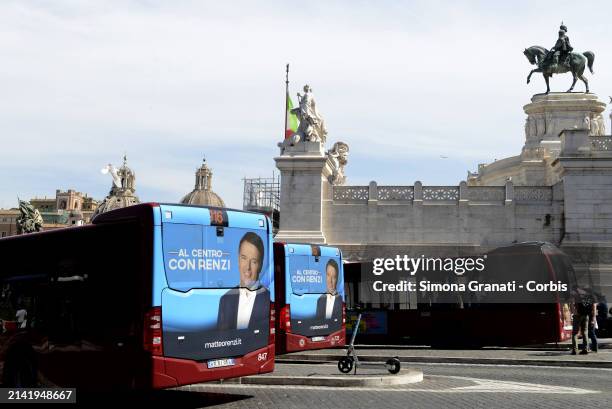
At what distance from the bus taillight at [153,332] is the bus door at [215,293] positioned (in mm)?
81

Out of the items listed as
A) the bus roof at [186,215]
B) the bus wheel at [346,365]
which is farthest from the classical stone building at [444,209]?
the bus roof at [186,215]

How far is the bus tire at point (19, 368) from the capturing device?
1077 centimetres

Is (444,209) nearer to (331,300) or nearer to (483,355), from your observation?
(483,355)

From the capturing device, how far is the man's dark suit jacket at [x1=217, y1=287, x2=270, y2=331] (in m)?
10.3

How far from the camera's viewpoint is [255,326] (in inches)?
425

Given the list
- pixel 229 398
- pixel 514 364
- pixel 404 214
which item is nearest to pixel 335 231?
pixel 404 214

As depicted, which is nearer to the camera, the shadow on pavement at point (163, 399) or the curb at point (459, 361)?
the shadow on pavement at point (163, 399)

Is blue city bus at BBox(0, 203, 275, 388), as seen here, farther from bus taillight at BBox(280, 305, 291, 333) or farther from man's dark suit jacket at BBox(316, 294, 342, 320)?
man's dark suit jacket at BBox(316, 294, 342, 320)

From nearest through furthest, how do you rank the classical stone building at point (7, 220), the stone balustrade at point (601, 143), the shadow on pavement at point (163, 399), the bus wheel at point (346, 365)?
the shadow on pavement at point (163, 399) < the bus wheel at point (346, 365) < the stone balustrade at point (601, 143) < the classical stone building at point (7, 220)

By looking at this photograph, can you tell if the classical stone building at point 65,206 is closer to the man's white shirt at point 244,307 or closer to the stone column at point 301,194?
the stone column at point 301,194

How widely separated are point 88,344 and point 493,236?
2738 cm

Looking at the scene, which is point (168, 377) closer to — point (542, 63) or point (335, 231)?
point (335, 231)

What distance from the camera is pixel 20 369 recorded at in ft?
35.8

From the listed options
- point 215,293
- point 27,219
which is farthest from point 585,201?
point 27,219
